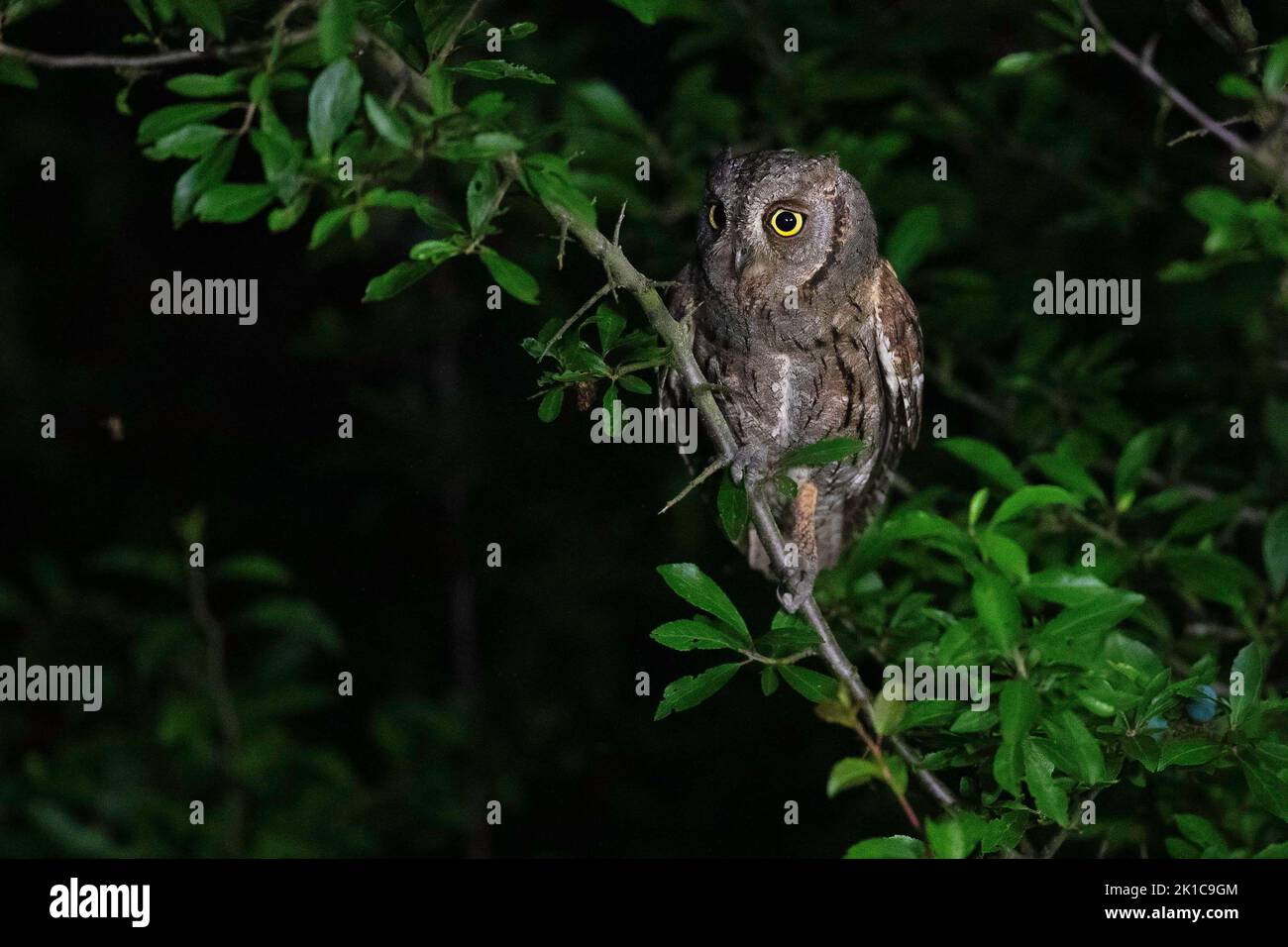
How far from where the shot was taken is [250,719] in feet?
12.8

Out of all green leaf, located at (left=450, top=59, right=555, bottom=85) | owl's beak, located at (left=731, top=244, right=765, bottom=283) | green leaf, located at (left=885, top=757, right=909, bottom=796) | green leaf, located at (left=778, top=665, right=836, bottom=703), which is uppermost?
green leaf, located at (left=450, top=59, right=555, bottom=85)

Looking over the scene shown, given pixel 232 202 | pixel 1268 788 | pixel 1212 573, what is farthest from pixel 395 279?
pixel 1212 573

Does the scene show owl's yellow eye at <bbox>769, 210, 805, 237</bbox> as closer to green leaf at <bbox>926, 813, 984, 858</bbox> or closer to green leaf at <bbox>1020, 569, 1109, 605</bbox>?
green leaf at <bbox>1020, 569, 1109, 605</bbox>

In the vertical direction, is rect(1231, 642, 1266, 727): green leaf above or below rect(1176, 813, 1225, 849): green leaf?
above

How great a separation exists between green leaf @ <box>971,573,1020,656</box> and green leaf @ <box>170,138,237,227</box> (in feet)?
4.51

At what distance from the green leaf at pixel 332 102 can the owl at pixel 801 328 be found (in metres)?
1.02

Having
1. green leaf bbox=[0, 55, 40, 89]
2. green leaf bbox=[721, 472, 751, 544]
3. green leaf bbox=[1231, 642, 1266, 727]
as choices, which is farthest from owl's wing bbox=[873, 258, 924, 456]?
green leaf bbox=[0, 55, 40, 89]

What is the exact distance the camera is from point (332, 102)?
163 cm

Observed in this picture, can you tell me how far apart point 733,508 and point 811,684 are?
12.7 inches

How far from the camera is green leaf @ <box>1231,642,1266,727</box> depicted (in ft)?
6.63

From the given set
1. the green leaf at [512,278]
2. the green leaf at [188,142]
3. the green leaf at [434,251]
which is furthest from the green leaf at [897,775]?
the green leaf at [188,142]

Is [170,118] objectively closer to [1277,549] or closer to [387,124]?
[387,124]

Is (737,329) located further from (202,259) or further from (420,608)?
(202,259)

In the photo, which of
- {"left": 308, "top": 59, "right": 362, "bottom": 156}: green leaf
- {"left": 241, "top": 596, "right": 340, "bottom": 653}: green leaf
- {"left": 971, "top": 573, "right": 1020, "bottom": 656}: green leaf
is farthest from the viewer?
{"left": 241, "top": 596, "right": 340, "bottom": 653}: green leaf
